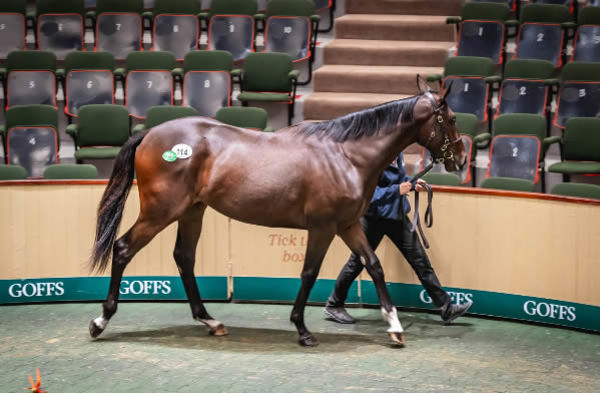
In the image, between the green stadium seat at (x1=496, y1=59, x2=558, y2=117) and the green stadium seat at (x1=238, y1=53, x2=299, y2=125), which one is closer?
the green stadium seat at (x1=496, y1=59, x2=558, y2=117)

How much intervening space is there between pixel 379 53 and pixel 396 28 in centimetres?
63

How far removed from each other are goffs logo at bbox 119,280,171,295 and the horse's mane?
213cm

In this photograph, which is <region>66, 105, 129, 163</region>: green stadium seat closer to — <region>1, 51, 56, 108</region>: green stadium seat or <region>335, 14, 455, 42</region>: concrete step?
<region>1, 51, 56, 108</region>: green stadium seat

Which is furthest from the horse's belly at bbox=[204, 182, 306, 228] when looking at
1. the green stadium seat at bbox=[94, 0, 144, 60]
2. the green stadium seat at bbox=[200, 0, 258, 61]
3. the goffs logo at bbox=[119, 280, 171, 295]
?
the green stadium seat at bbox=[94, 0, 144, 60]

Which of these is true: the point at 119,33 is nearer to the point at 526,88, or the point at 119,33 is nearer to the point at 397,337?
the point at 526,88

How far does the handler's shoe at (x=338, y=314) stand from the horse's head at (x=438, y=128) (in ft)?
5.27

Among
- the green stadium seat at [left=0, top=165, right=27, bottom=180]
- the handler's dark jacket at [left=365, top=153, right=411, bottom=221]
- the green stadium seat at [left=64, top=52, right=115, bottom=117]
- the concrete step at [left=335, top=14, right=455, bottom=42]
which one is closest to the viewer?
the handler's dark jacket at [left=365, top=153, right=411, bottom=221]

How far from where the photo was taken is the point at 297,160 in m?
6.32

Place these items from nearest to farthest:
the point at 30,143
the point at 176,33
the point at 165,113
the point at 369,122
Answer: the point at 369,122 < the point at 165,113 < the point at 30,143 < the point at 176,33

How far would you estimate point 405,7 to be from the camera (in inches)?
507

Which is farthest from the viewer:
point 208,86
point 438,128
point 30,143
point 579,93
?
point 208,86

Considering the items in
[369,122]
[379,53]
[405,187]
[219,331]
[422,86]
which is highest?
[379,53]

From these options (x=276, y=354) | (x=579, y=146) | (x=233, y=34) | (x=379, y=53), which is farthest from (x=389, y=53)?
(x=276, y=354)

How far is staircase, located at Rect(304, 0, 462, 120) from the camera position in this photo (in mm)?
11453
